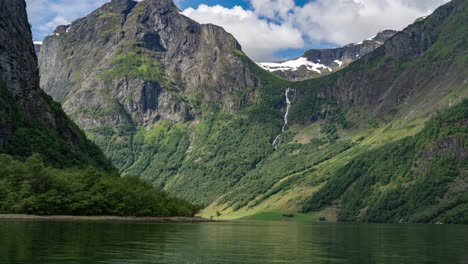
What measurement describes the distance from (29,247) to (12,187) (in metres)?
109

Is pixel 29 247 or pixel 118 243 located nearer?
pixel 29 247

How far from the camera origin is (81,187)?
189 metres

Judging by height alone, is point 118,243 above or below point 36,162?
below

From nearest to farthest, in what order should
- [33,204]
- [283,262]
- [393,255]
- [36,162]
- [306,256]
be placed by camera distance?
Answer: [283,262] < [306,256] < [393,255] < [33,204] < [36,162]

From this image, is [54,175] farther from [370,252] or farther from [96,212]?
[370,252]

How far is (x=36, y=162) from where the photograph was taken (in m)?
188

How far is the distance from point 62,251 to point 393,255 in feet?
155

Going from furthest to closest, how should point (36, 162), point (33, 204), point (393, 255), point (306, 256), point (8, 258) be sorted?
point (36, 162) → point (33, 204) → point (393, 255) → point (306, 256) → point (8, 258)

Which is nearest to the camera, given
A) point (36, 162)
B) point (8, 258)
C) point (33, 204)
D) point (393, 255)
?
point (8, 258)

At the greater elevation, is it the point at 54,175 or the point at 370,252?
Result: the point at 54,175

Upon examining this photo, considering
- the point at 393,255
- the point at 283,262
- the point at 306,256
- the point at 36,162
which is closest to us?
the point at 283,262

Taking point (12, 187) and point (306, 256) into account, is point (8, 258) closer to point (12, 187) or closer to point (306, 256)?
point (306, 256)

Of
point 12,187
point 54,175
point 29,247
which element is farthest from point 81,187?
point 29,247

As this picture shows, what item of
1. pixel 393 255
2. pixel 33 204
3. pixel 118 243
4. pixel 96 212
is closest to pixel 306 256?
pixel 393 255
